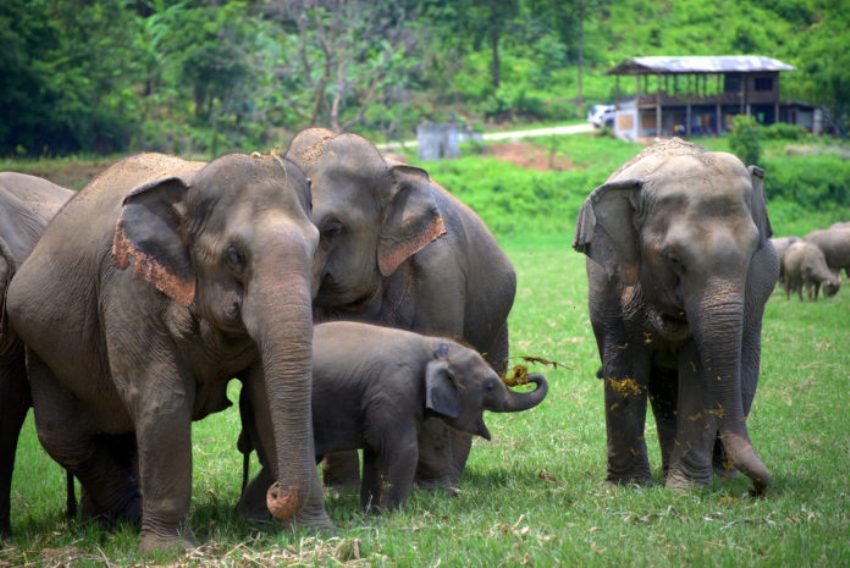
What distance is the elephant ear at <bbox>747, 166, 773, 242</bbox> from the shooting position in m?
8.30

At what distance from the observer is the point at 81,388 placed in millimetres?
7426

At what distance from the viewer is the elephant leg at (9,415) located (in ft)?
25.8

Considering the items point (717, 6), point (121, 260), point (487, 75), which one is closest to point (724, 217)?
point (121, 260)

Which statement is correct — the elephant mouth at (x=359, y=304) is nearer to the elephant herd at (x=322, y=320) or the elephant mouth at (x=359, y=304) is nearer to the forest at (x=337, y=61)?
the elephant herd at (x=322, y=320)

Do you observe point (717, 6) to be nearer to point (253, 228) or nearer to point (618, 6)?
point (618, 6)

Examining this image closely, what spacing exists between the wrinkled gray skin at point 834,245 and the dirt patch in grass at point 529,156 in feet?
63.4

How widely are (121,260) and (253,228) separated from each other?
830 mm

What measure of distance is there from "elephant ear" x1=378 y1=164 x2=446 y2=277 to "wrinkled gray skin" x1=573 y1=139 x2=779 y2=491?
3.34 feet

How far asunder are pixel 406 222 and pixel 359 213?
38 cm

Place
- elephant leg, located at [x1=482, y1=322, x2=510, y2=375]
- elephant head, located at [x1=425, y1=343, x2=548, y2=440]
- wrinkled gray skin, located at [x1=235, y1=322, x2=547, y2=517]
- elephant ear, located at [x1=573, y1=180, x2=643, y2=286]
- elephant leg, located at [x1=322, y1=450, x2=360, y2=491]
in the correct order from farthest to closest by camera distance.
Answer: elephant leg, located at [x1=482, y1=322, x2=510, y2=375] < elephant leg, located at [x1=322, y1=450, x2=360, y2=491] < elephant ear, located at [x1=573, y1=180, x2=643, y2=286] < elephant head, located at [x1=425, y1=343, x2=548, y2=440] < wrinkled gray skin, located at [x1=235, y1=322, x2=547, y2=517]

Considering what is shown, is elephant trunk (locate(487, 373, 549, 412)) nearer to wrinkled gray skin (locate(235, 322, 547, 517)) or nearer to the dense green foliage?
wrinkled gray skin (locate(235, 322, 547, 517))

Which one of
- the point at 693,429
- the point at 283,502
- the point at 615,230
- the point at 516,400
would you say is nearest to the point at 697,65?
the point at 615,230

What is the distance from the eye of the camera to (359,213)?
26.3 feet

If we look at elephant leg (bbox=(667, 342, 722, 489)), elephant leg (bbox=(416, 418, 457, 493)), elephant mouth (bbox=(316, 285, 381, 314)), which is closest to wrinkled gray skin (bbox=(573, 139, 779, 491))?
elephant leg (bbox=(667, 342, 722, 489))
